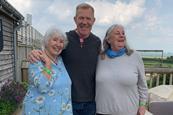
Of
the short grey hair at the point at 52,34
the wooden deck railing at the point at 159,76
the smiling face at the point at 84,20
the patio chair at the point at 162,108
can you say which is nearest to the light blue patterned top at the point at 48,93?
the short grey hair at the point at 52,34

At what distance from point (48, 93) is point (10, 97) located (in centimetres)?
496

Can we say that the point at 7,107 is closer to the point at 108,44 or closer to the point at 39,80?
the point at 108,44

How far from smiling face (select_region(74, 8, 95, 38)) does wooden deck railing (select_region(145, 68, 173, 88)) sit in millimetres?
3513

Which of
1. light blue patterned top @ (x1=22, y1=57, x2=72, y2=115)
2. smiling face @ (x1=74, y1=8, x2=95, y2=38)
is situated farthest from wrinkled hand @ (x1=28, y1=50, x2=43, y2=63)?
smiling face @ (x1=74, y1=8, x2=95, y2=38)

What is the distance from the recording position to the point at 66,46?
262cm

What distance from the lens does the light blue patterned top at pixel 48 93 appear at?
7.70 ft

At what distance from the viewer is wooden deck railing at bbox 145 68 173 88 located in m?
6.09

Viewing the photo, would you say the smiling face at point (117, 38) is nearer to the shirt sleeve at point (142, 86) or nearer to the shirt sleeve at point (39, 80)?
the shirt sleeve at point (142, 86)

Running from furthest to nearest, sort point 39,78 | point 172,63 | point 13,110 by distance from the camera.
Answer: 1. point 172,63
2. point 13,110
3. point 39,78

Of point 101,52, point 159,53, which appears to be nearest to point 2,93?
point 159,53

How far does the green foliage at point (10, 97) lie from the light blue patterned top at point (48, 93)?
12.5 ft

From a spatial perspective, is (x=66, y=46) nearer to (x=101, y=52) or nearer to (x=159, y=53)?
(x=101, y=52)

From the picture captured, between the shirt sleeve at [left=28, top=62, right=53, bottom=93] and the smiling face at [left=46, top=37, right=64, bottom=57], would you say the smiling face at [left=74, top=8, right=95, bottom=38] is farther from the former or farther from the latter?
the shirt sleeve at [left=28, top=62, right=53, bottom=93]

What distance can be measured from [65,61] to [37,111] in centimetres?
43
